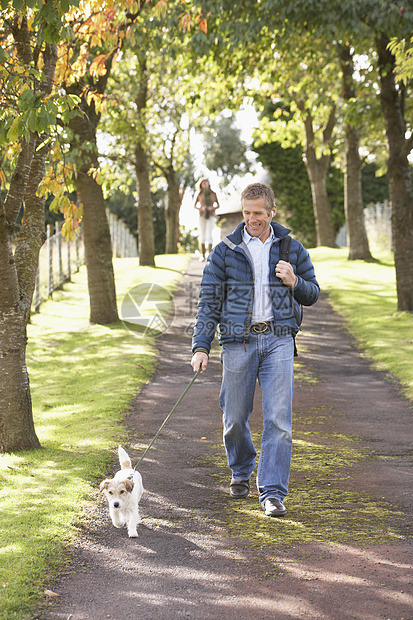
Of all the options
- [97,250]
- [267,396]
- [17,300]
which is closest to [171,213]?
[97,250]

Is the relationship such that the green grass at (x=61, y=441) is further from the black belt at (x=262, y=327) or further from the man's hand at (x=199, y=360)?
the black belt at (x=262, y=327)

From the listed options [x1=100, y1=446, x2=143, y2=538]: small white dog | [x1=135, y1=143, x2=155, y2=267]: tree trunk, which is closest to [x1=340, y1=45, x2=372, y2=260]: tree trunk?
[x1=135, y1=143, x2=155, y2=267]: tree trunk

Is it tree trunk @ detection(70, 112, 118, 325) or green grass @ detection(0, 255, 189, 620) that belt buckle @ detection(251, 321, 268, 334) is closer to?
green grass @ detection(0, 255, 189, 620)

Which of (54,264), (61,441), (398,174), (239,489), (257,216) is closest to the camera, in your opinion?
(257,216)

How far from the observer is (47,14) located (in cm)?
554

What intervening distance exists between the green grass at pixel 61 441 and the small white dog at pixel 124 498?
0.32 meters

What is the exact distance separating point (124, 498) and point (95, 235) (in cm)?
1096

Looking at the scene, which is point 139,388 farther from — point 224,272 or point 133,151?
point 133,151

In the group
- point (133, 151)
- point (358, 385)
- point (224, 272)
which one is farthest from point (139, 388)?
point (133, 151)

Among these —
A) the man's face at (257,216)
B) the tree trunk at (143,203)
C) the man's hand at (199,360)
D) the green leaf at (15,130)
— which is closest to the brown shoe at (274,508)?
the man's hand at (199,360)

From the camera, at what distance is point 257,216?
5.10 meters

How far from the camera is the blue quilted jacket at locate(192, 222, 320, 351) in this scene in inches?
203

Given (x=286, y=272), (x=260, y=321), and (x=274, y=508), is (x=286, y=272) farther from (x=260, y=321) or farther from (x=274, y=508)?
(x=274, y=508)

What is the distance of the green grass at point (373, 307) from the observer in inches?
460
